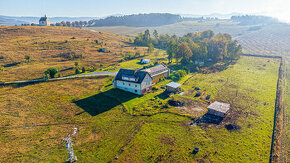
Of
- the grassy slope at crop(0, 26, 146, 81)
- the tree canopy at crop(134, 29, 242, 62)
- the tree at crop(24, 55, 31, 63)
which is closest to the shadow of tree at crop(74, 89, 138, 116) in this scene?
the grassy slope at crop(0, 26, 146, 81)

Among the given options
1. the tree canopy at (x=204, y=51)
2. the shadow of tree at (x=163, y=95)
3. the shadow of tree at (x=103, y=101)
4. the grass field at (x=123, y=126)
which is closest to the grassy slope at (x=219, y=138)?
the grass field at (x=123, y=126)

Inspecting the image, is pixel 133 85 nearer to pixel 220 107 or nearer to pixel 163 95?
pixel 163 95

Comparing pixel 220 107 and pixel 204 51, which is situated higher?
pixel 204 51

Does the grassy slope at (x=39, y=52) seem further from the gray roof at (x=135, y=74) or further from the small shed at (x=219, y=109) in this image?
the small shed at (x=219, y=109)

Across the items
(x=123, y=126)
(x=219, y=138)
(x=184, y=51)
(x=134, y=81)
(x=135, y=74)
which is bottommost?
(x=219, y=138)

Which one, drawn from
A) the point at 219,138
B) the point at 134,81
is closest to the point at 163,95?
the point at 134,81

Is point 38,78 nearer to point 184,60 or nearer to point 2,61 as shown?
point 2,61

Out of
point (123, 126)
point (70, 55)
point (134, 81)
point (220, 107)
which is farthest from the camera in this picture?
point (70, 55)
